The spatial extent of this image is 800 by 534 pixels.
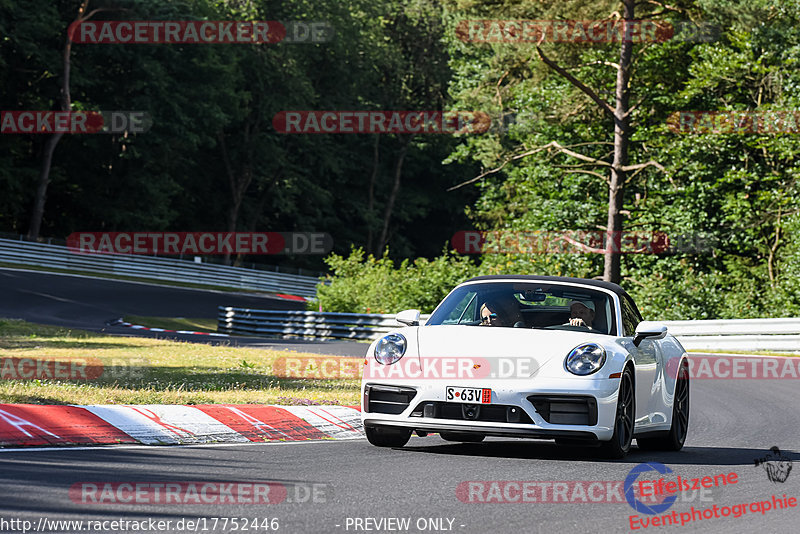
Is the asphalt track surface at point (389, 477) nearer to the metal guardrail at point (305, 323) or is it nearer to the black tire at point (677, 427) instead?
the black tire at point (677, 427)

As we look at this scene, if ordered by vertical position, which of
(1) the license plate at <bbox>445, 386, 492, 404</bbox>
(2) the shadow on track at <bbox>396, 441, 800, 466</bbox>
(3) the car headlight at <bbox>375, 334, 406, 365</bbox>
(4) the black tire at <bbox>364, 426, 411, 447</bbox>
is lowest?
(2) the shadow on track at <bbox>396, 441, 800, 466</bbox>

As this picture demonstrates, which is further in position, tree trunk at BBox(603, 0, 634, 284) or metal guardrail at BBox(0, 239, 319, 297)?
metal guardrail at BBox(0, 239, 319, 297)

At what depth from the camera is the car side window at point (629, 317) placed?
994cm

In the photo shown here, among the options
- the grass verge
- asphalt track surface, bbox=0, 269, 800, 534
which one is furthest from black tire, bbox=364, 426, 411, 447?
the grass verge

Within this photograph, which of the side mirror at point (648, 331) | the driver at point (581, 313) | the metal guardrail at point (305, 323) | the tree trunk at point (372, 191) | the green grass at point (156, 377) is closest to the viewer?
the side mirror at point (648, 331)

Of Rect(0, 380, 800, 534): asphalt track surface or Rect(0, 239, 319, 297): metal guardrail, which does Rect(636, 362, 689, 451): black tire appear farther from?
Rect(0, 239, 319, 297): metal guardrail

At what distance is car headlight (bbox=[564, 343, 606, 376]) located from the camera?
28.4ft

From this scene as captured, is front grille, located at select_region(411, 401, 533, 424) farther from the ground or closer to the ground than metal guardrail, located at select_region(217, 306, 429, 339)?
farther from the ground

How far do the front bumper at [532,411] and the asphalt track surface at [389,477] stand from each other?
0.26 m

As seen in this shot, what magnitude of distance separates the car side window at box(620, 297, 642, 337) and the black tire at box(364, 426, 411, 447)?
2124 millimetres

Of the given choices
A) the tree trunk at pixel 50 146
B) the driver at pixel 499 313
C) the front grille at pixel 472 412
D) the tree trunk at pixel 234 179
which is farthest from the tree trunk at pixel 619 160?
the tree trunk at pixel 234 179

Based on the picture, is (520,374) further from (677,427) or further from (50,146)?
(50,146)

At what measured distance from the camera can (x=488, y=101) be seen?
4403 centimetres

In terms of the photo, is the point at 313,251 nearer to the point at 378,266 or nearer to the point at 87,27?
the point at 87,27
